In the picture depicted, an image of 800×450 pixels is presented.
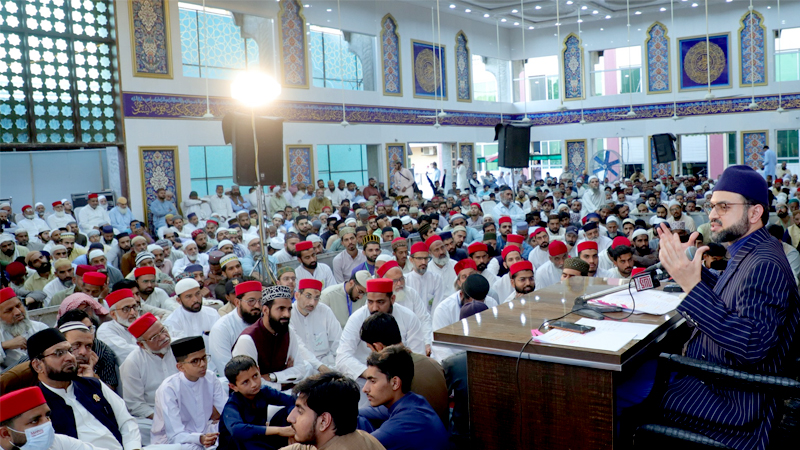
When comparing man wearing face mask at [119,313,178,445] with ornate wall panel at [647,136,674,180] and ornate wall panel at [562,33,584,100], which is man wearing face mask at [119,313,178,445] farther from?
ornate wall panel at [562,33,584,100]

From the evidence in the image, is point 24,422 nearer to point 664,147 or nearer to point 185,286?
point 185,286

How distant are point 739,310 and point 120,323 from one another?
3.31 meters

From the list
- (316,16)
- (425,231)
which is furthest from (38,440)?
(316,16)

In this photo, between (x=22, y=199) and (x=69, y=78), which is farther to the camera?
(x=22, y=199)

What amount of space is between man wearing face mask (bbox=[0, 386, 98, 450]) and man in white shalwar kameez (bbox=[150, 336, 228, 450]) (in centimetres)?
66

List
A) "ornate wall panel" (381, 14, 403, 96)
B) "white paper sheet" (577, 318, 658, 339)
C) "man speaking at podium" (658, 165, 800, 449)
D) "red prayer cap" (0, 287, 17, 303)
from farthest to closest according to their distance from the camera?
"ornate wall panel" (381, 14, 403, 96), "red prayer cap" (0, 287, 17, 303), "white paper sheet" (577, 318, 658, 339), "man speaking at podium" (658, 165, 800, 449)

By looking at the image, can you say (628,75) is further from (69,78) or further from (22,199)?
(22,199)

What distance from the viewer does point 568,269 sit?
410 centimetres

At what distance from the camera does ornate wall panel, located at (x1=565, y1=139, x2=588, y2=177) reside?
1666 cm

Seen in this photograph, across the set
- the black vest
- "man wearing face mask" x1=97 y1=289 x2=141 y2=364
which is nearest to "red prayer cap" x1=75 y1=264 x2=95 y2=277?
"man wearing face mask" x1=97 y1=289 x2=141 y2=364

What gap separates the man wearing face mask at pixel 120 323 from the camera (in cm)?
363

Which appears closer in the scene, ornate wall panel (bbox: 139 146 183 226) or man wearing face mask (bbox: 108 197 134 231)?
man wearing face mask (bbox: 108 197 134 231)

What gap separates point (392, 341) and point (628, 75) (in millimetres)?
15137

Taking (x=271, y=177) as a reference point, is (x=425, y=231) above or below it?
below
